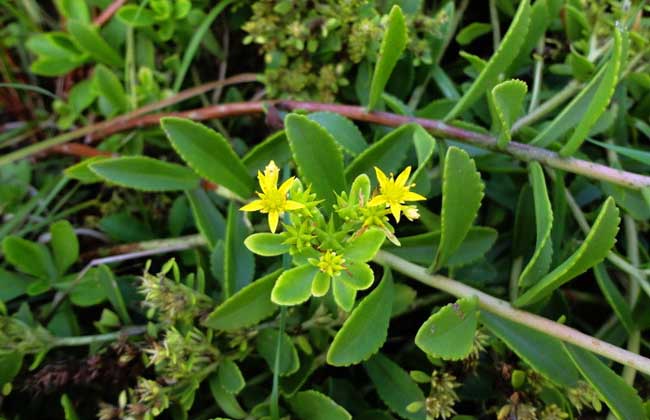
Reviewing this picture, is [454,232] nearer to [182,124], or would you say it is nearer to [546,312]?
[546,312]

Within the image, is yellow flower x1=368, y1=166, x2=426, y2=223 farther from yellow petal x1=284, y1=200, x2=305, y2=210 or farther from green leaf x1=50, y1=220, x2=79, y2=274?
green leaf x1=50, y1=220, x2=79, y2=274

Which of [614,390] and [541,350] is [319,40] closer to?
[541,350]

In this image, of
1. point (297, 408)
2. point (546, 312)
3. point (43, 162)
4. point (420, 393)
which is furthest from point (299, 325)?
point (43, 162)

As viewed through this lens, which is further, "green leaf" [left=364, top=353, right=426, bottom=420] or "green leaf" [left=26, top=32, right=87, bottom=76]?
"green leaf" [left=26, top=32, right=87, bottom=76]

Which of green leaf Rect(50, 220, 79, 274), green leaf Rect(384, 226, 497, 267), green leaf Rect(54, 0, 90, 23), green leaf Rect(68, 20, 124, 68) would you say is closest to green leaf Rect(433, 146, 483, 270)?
green leaf Rect(384, 226, 497, 267)

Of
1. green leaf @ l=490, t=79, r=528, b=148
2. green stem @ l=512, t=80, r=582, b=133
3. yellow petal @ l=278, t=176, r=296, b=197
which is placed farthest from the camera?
green stem @ l=512, t=80, r=582, b=133

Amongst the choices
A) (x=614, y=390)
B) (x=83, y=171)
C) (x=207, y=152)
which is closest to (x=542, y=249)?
(x=614, y=390)

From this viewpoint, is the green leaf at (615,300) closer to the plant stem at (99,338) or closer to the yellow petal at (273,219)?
the yellow petal at (273,219)

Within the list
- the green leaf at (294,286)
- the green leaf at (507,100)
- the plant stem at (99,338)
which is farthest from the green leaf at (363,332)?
the plant stem at (99,338)
